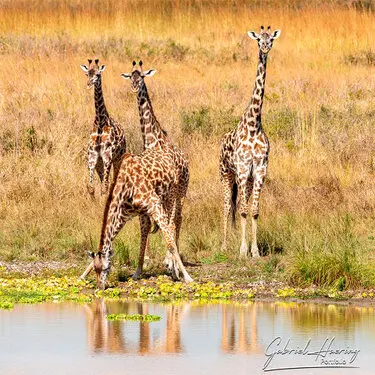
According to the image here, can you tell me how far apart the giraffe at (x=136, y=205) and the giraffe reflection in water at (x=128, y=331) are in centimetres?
103

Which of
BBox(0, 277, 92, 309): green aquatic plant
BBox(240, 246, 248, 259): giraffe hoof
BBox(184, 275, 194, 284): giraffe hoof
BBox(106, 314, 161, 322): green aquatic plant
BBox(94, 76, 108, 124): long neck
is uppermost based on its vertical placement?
BBox(94, 76, 108, 124): long neck

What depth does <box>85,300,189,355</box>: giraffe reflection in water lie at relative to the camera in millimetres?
10383

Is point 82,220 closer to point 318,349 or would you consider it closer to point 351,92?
point 318,349

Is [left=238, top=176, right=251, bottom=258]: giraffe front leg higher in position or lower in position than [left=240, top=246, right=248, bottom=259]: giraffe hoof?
higher

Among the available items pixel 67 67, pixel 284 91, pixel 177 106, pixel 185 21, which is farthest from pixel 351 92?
pixel 185 21

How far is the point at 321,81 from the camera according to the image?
27.0 metres

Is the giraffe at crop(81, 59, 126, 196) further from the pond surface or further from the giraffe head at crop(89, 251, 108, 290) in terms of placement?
the pond surface

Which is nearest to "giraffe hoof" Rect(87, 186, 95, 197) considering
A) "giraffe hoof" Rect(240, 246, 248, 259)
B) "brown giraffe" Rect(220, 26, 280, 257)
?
"brown giraffe" Rect(220, 26, 280, 257)

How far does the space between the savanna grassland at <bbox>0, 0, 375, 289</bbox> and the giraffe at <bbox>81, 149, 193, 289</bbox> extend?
4.07 ft

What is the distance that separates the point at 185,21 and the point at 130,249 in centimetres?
2104

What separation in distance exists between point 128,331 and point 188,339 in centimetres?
68

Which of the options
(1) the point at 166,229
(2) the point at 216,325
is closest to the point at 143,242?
(1) the point at 166,229

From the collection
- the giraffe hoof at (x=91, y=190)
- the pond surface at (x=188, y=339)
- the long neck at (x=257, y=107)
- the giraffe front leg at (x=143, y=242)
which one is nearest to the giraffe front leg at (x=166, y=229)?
the giraffe front leg at (x=143, y=242)

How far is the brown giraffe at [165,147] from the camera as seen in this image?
14.9m
